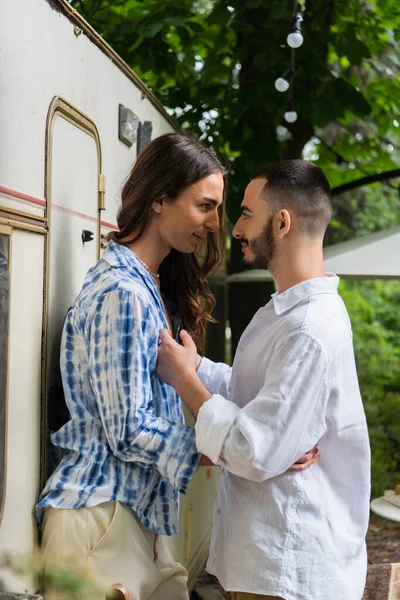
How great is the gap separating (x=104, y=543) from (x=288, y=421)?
0.67 m

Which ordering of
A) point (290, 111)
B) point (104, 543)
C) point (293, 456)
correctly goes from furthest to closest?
point (290, 111), point (104, 543), point (293, 456)

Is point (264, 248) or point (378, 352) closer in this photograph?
point (264, 248)

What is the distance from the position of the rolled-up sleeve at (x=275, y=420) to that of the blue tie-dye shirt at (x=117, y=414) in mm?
131

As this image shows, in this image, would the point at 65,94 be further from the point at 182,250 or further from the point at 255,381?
the point at 255,381

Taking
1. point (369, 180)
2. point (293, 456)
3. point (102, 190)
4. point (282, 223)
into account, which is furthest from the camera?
point (369, 180)

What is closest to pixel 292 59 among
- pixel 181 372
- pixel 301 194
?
pixel 301 194

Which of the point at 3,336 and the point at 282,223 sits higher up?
the point at 282,223

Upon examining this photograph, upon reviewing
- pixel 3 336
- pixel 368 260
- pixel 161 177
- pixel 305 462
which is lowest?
pixel 305 462

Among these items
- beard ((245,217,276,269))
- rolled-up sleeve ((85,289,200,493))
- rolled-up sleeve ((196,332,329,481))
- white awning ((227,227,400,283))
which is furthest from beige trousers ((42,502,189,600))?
white awning ((227,227,400,283))

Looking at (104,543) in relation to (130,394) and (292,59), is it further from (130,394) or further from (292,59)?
(292,59)

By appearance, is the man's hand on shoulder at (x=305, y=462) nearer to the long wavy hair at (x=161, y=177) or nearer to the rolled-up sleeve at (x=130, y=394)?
the rolled-up sleeve at (x=130, y=394)

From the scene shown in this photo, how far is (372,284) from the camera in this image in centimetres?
1942

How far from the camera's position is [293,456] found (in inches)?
85.7

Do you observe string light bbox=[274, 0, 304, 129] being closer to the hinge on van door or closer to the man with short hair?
the hinge on van door
